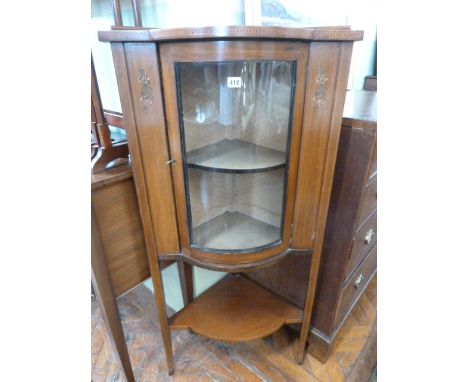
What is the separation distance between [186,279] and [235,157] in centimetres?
78

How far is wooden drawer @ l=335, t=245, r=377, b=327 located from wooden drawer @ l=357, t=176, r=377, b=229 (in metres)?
0.31

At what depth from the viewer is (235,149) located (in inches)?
32.2

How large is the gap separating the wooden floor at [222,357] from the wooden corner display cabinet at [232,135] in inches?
17.1

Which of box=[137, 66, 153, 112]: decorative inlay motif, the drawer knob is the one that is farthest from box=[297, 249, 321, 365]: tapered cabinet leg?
box=[137, 66, 153, 112]: decorative inlay motif

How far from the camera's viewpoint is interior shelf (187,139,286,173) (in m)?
0.76

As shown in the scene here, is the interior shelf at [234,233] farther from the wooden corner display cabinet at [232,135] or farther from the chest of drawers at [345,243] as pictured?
the chest of drawers at [345,243]

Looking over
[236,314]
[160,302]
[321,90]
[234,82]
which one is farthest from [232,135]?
[236,314]

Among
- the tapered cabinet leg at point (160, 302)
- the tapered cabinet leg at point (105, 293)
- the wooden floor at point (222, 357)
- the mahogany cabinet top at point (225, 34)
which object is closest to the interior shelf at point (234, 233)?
the tapered cabinet leg at point (160, 302)

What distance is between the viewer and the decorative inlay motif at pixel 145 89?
0.62m

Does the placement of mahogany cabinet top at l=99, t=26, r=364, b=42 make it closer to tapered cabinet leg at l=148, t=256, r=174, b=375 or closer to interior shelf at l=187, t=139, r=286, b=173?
interior shelf at l=187, t=139, r=286, b=173
